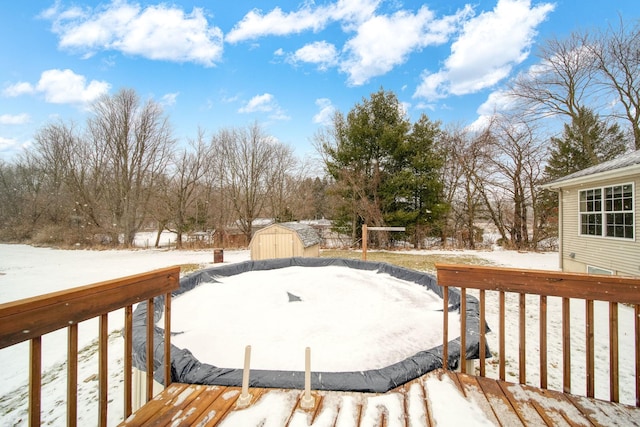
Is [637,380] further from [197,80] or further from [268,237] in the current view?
[197,80]

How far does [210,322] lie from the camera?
2984 millimetres

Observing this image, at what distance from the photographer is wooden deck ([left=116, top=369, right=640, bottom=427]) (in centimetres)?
124

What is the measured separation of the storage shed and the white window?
23.3 ft

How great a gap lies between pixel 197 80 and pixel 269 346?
10.8m

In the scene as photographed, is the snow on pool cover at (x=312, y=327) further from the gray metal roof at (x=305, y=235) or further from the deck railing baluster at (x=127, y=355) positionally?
the gray metal roof at (x=305, y=235)

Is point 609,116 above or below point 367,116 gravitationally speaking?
below

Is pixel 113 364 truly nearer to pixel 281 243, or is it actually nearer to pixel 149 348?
pixel 149 348

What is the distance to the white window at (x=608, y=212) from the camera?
5.03 meters

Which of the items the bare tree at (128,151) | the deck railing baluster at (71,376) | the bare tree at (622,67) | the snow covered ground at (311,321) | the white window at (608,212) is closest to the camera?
the deck railing baluster at (71,376)

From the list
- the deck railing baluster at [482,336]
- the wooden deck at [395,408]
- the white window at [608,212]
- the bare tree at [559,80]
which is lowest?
the wooden deck at [395,408]

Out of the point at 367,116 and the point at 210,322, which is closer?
the point at 210,322

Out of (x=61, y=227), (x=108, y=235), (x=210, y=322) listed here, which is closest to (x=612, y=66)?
(x=210, y=322)

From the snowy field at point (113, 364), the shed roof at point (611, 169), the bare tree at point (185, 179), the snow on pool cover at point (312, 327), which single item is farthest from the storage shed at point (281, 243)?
the bare tree at point (185, 179)

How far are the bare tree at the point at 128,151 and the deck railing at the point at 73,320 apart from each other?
16387mm
